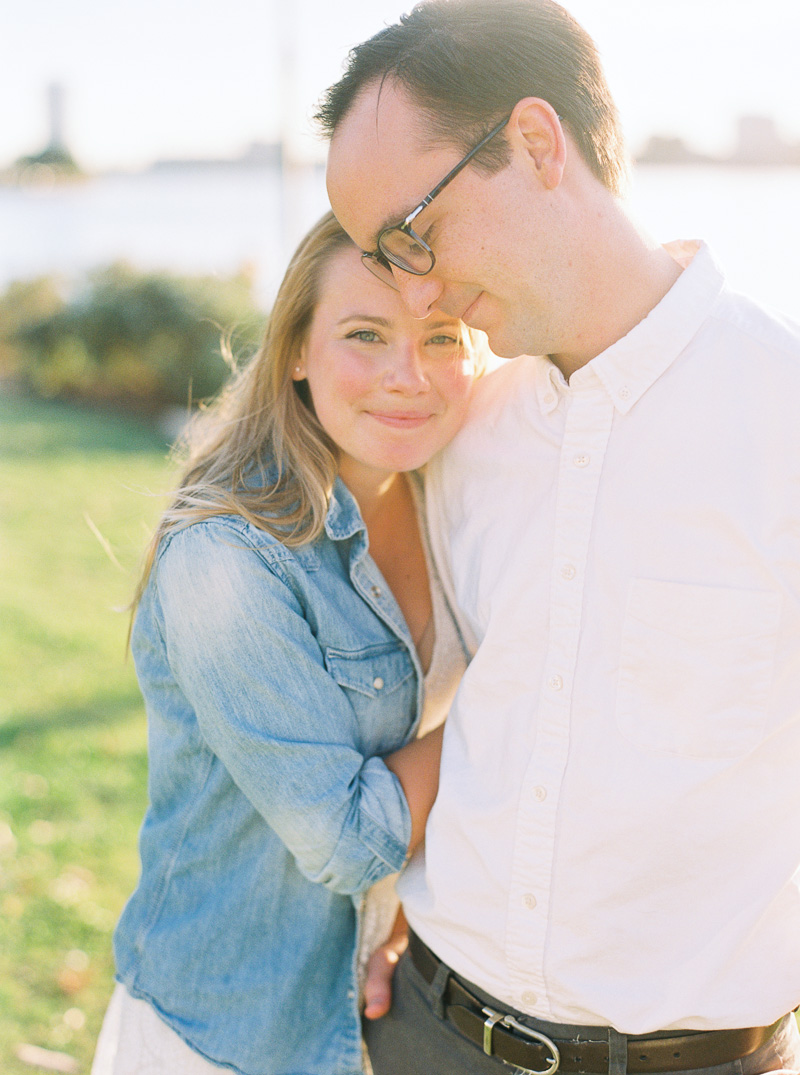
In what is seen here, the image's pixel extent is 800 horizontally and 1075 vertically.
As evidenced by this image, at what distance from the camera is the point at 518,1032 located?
1.96 meters

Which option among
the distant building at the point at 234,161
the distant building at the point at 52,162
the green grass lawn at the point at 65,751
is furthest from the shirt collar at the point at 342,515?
the distant building at the point at 52,162

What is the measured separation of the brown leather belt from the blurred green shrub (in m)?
9.86

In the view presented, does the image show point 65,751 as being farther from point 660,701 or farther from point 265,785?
point 660,701

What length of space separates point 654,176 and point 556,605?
515 cm

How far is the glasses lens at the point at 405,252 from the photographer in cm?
192

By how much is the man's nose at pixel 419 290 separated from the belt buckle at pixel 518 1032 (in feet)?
4.63

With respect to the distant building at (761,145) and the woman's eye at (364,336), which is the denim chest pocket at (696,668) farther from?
the distant building at (761,145)

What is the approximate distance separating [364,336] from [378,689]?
2.73ft

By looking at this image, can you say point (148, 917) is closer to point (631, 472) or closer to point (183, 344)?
point (631, 472)

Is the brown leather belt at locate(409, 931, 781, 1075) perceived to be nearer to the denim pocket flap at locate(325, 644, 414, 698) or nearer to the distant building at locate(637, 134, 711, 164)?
the denim pocket flap at locate(325, 644, 414, 698)

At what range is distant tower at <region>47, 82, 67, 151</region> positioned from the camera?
17.0 m

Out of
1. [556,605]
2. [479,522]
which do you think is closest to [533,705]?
[556,605]

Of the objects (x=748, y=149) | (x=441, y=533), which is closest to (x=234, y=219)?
(x=748, y=149)

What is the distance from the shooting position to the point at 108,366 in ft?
41.1
